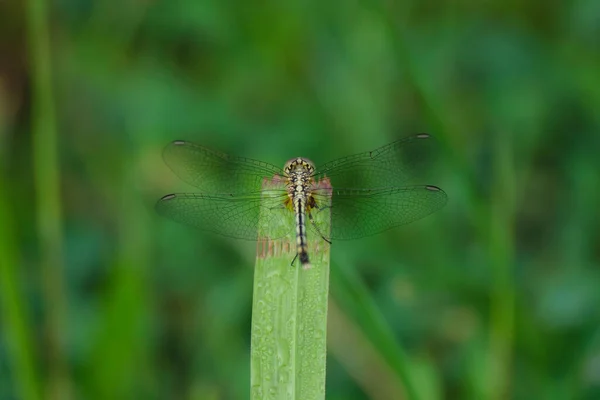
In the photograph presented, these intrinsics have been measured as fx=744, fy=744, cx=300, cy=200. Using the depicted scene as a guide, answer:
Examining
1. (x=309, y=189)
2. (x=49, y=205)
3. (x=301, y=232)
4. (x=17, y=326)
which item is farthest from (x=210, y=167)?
(x=301, y=232)

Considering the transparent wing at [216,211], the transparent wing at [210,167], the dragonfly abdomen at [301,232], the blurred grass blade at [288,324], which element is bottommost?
the blurred grass blade at [288,324]

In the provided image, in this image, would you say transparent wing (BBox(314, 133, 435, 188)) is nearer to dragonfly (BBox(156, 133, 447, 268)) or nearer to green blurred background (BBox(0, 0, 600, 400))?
dragonfly (BBox(156, 133, 447, 268))

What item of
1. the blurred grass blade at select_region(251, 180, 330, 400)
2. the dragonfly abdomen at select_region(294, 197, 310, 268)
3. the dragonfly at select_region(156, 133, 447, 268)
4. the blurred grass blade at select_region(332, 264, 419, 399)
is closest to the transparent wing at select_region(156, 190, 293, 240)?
the dragonfly at select_region(156, 133, 447, 268)

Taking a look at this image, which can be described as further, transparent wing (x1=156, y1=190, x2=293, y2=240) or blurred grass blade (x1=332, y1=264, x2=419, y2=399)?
transparent wing (x1=156, y1=190, x2=293, y2=240)

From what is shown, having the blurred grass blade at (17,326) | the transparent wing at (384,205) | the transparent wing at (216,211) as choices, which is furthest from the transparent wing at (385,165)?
the blurred grass blade at (17,326)

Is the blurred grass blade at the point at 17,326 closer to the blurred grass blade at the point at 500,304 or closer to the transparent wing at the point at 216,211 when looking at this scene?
the transparent wing at the point at 216,211

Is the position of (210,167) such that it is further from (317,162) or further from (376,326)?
(376,326)
